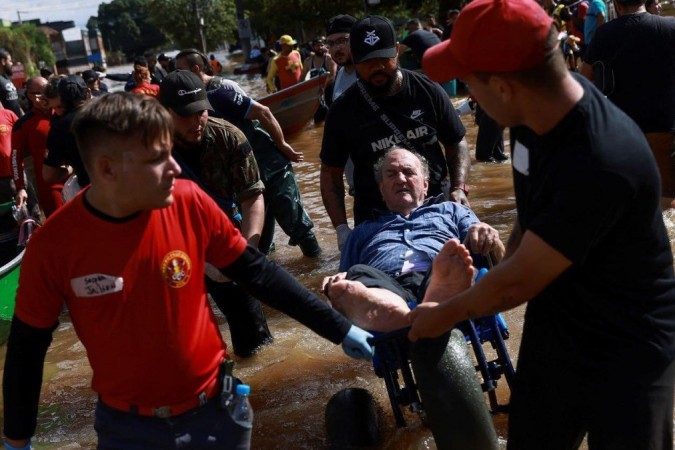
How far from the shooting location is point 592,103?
7.04 feet

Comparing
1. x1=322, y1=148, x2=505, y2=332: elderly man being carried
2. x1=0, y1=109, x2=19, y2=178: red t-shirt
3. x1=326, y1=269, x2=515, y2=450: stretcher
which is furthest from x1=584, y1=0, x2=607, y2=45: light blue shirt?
x1=326, y1=269, x2=515, y2=450: stretcher

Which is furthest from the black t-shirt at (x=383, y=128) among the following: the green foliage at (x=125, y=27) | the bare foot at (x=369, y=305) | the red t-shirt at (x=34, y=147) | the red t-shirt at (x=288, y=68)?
the green foliage at (x=125, y=27)

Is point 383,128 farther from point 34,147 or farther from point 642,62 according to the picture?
point 34,147

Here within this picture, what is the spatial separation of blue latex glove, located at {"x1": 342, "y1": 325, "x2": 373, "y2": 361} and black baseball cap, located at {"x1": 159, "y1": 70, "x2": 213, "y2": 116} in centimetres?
219

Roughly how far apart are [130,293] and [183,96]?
228cm

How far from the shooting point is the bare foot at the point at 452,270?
3.51 metres

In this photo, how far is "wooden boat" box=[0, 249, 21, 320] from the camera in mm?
6191

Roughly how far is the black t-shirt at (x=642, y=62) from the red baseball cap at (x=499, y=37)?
168 inches

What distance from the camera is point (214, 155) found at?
190 inches

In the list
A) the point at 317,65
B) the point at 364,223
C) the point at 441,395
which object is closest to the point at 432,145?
the point at 364,223

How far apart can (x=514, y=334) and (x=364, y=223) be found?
1.37m

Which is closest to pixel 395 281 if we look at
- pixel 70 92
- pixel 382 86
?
pixel 382 86

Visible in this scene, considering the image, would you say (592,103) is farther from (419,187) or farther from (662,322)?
(419,187)

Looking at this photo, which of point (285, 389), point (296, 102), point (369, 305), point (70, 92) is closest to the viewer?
point (369, 305)
